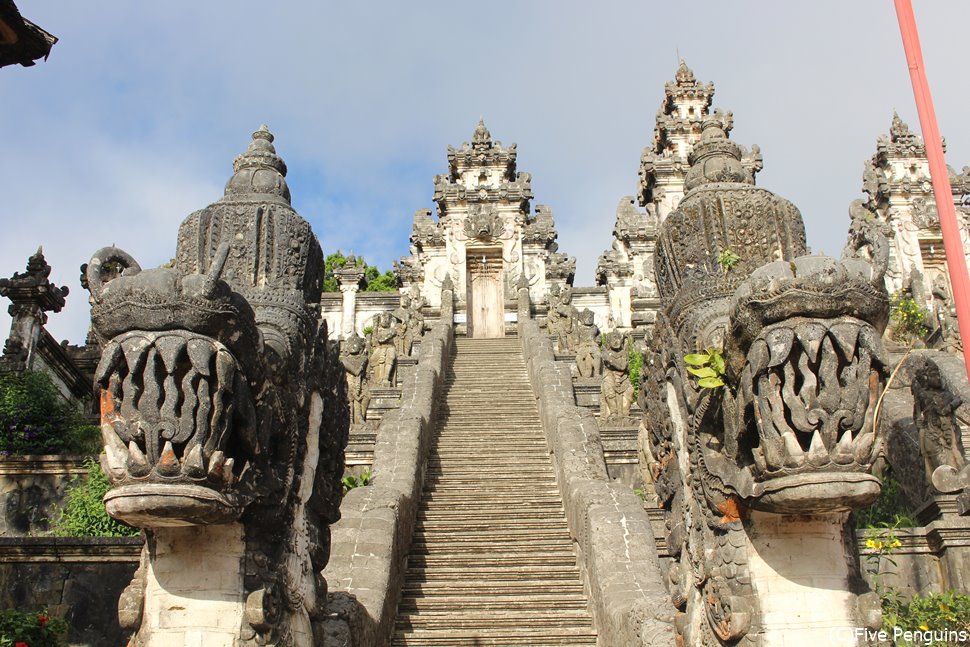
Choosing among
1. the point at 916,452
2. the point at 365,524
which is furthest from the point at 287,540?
the point at 916,452

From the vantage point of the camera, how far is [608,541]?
7.83 metres

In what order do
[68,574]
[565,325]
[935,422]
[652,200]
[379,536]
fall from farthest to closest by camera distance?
1. [652,200]
2. [565,325]
3. [935,422]
4. [68,574]
5. [379,536]

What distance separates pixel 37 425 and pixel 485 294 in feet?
49.7

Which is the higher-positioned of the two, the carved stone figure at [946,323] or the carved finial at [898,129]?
the carved finial at [898,129]

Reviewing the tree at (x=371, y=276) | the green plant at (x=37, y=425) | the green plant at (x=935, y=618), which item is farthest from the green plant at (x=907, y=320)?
the tree at (x=371, y=276)

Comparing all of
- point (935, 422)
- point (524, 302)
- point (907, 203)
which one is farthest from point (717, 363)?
point (907, 203)

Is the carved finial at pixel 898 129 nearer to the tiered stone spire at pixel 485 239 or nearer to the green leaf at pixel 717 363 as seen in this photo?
the tiered stone spire at pixel 485 239

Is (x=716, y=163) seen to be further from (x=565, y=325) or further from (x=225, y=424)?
(x=565, y=325)

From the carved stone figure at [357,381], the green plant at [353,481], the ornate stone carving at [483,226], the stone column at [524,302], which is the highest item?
the ornate stone carving at [483,226]

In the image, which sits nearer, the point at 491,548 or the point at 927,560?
the point at 927,560

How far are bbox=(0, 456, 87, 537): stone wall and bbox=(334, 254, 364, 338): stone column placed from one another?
15.1 meters

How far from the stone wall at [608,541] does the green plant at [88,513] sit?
5.05 meters

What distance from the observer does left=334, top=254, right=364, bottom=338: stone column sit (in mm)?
27000

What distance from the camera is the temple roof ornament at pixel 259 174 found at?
600 centimetres
